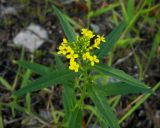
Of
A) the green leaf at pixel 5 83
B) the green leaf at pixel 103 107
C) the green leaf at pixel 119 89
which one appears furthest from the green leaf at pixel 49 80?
the green leaf at pixel 5 83

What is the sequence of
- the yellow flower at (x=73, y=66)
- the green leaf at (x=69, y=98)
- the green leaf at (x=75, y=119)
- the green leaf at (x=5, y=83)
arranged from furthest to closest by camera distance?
1. the green leaf at (x=5, y=83)
2. the green leaf at (x=69, y=98)
3. the green leaf at (x=75, y=119)
4. the yellow flower at (x=73, y=66)

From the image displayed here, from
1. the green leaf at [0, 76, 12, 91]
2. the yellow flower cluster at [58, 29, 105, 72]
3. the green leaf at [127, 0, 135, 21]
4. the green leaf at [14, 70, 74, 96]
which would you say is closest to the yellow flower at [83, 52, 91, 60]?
the yellow flower cluster at [58, 29, 105, 72]

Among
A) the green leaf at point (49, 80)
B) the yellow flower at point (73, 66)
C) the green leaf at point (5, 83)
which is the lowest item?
the green leaf at point (5, 83)

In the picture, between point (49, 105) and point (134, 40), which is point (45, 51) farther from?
point (134, 40)

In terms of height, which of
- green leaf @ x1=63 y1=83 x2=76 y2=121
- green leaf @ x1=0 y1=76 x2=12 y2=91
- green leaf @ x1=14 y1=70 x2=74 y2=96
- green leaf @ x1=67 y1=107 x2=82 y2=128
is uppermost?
green leaf @ x1=14 y1=70 x2=74 y2=96

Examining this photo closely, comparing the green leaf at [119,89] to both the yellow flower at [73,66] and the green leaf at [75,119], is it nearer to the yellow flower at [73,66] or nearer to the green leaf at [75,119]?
the green leaf at [75,119]

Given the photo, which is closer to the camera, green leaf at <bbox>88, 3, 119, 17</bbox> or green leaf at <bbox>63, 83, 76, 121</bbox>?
green leaf at <bbox>63, 83, 76, 121</bbox>

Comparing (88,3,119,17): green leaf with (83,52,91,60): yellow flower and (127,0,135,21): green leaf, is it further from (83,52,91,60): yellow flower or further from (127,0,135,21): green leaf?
(83,52,91,60): yellow flower

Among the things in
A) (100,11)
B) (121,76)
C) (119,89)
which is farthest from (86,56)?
(100,11)
